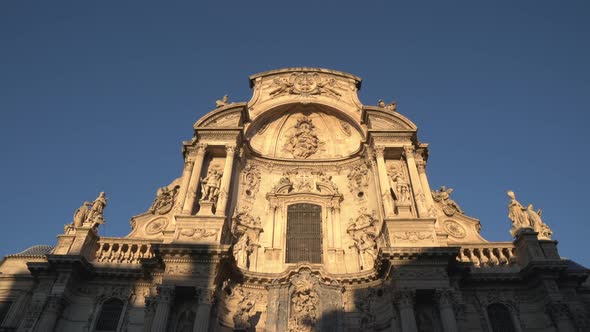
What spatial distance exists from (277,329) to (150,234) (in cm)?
616

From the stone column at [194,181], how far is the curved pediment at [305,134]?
2.88m

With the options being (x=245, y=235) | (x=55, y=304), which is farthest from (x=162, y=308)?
(x=245, y=235)

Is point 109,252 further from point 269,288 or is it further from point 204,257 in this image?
point 269,288

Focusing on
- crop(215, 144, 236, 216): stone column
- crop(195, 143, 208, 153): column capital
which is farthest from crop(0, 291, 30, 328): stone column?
crop(195, 143, 208, 153): column capital

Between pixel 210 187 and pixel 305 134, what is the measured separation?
6464mm

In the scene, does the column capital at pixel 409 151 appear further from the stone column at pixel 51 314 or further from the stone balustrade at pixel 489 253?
the stone column at pixel 51 314

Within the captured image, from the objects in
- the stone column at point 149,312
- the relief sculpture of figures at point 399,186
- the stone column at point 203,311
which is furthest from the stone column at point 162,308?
the relief sculpture of figures at point 399,186

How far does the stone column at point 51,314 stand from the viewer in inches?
556

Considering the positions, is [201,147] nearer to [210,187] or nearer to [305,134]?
[210,187]

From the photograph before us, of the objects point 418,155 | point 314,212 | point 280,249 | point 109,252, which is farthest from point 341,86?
point 109,252

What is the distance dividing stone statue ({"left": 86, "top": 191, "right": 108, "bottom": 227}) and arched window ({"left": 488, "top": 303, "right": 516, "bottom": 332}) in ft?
47.1

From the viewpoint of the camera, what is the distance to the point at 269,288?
16594 millimetres

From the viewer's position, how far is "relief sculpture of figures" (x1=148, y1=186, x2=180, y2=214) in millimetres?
18438

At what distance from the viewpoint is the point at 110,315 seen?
15.4m
